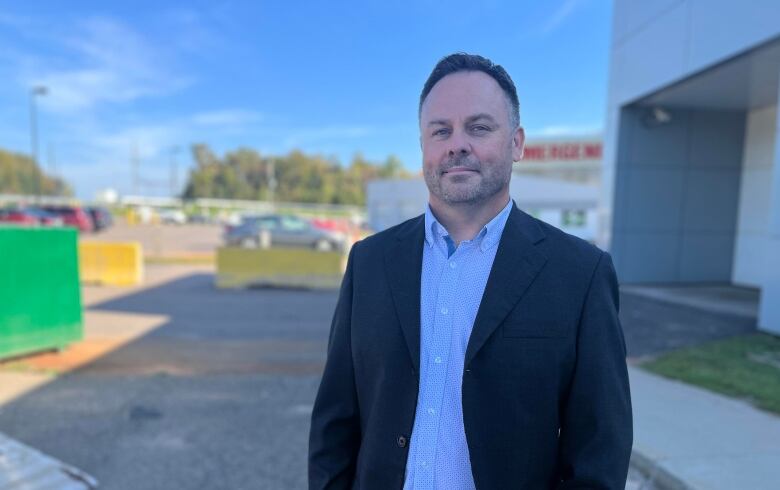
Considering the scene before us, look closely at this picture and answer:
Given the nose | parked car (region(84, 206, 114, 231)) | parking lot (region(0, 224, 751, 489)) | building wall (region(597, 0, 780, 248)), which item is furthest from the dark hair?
parked car (region(84, 206, 114, 231))

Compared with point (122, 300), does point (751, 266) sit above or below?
above

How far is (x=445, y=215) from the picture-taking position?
1537mm

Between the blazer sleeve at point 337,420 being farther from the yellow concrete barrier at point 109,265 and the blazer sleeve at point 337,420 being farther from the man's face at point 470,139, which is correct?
the yellow concrete barrier at point 109,265

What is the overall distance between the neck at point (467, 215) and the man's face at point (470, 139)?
3 centimetres

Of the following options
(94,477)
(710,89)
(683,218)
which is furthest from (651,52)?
(94,477)

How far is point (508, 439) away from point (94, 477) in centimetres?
319

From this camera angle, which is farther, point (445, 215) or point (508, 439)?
point (445, 215)

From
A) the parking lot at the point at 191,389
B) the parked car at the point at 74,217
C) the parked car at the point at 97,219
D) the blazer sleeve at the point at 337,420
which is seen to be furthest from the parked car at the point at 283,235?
the blazer sleeve at the point at 337,420

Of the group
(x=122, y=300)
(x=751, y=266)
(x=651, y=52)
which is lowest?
(x=122, y=300)

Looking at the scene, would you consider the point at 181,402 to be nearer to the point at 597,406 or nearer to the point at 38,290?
the point at 38,290

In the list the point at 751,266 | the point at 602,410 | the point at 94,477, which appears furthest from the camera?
the point at 751,266

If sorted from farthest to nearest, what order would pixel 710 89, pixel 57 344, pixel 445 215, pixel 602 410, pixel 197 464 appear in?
pixel 710 89 < pixel 57 344 < pixel 197 464 < pixel 445 215 < pixel 602 410

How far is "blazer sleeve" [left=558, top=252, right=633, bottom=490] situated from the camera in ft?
4.31

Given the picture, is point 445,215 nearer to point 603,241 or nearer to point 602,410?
point 602,410
